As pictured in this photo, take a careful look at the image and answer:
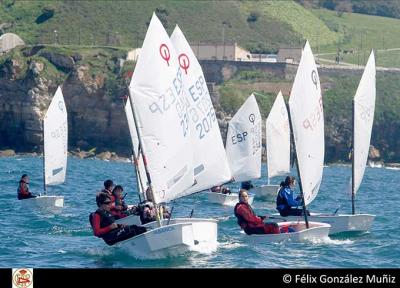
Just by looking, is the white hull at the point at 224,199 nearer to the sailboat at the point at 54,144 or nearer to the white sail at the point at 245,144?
the white sail at the point at 245,144

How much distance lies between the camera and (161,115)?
99.5 ft

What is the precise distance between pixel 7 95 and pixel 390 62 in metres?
52.0

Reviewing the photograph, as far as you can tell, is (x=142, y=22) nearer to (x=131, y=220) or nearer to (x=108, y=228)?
(x=131, y=220)

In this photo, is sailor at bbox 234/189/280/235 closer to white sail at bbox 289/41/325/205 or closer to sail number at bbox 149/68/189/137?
sail number at bbox 149/68/189/137

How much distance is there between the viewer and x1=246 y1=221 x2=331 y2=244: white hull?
3241 cm

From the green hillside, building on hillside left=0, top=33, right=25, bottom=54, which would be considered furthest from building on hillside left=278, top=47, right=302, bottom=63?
building on hillside left=0, top=33, right=25, bottom=54

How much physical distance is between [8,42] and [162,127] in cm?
10643

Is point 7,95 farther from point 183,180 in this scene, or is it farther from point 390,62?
point 183,180

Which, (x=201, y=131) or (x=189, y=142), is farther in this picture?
(x=201, y=131)

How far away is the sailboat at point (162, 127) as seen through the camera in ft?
98.3

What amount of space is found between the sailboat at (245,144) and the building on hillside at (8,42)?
258ft

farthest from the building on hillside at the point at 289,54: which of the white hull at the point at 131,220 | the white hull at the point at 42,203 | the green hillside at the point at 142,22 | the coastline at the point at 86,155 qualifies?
the white hull at the point at 131,220

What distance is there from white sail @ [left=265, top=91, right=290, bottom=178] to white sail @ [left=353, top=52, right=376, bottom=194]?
1958 cm
